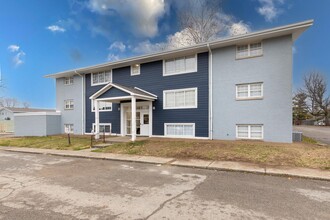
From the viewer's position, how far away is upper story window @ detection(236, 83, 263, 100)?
12.2 m

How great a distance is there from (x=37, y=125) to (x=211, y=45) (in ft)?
62.1

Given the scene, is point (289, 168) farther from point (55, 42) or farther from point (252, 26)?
point (55, 42)

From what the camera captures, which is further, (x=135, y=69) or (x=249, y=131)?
(x=135, y=69)

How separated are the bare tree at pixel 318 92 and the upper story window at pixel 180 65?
4219 cm

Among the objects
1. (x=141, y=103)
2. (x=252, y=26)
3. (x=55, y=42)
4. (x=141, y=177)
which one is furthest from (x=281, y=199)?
(x=55, y=42)

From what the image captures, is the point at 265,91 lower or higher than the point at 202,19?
lower

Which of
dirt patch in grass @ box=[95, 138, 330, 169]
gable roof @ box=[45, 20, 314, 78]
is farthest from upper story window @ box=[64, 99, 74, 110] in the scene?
dirt patch in grass @ box=[95, 138, 330, 169]

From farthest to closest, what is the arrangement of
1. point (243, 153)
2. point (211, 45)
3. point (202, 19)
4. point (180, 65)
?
point (202, 19), point (180, 65), point (211, 45), point (243, 153)

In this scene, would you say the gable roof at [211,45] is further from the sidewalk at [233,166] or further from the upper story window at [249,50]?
the sidewalk at [233,166]

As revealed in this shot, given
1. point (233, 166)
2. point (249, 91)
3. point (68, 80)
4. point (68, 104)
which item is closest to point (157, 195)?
point (233, 166)

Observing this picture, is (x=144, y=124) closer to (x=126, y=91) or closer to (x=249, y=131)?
(x=126, y=91)

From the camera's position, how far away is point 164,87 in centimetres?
1529

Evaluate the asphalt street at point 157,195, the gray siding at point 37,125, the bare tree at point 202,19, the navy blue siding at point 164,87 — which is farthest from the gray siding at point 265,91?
the gray siding at point 37,125

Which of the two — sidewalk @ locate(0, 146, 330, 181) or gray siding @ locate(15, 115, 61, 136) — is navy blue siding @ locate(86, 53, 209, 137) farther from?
sidewalk @ locate(0, 146, 330, 181)
